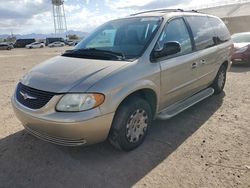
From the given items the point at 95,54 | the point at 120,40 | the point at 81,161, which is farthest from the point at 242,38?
the point at 81,161

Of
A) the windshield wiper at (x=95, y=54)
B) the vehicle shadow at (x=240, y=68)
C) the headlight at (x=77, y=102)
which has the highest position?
the windshield wiper at (x=95, y=54)

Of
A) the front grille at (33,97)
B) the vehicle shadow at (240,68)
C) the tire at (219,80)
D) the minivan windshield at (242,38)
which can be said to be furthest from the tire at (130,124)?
the minivan windshield at (242,38)

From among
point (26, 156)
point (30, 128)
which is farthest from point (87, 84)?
point (26, 156)

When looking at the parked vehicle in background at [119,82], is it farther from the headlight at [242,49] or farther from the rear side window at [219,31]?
the headlight at [242,49]

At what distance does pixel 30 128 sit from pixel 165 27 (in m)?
2.47

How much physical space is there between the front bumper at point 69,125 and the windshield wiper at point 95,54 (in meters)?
0.91

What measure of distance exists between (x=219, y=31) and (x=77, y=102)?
4.13 m

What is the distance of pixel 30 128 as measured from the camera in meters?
3.48

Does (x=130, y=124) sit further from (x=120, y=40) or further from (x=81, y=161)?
(x=120, y=40)

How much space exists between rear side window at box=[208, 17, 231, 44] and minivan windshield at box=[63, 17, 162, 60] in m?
2.01

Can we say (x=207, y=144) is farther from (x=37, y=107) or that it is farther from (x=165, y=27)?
(x=37, y=107)

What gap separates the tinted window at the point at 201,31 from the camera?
4753mm

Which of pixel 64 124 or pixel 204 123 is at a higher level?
pixel 64 124

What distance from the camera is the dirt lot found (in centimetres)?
302
